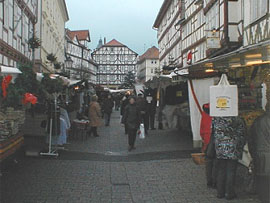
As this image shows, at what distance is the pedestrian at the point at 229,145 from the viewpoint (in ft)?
18.1

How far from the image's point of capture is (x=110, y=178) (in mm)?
7082

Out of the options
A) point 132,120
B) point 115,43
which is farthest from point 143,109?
point 115,43

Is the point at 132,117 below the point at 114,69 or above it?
below

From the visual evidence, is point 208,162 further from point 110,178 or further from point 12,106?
point 12,106

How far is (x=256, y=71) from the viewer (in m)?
6.67

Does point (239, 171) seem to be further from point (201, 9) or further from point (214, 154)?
point (201, 9)

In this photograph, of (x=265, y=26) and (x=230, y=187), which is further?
(x=265, y=26)

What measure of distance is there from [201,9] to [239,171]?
18.7 metres

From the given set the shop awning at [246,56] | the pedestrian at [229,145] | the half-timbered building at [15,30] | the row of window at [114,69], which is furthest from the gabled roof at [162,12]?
the row of window at [114,69]

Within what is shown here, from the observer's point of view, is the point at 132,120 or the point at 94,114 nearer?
the point at 132,120

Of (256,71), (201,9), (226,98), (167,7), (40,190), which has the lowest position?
(40,190)

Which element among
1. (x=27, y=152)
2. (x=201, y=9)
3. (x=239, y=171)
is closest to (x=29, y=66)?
(x=27, y=152)

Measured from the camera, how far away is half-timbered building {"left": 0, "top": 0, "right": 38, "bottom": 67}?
16.2 metres

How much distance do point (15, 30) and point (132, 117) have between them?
1128cm
